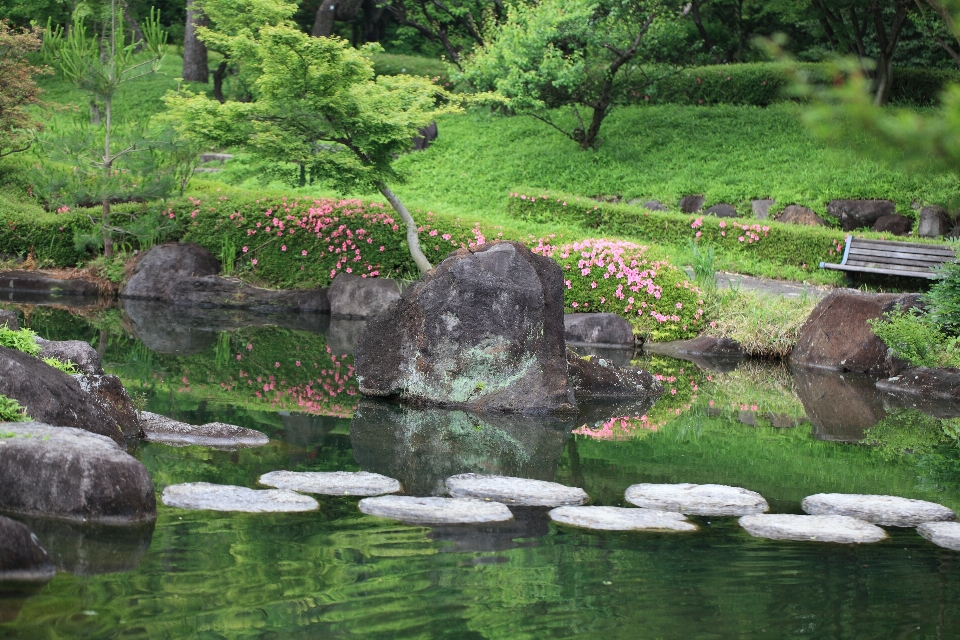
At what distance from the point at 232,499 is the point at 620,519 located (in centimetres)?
210

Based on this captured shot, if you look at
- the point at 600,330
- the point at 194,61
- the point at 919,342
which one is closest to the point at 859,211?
the point at 600,330

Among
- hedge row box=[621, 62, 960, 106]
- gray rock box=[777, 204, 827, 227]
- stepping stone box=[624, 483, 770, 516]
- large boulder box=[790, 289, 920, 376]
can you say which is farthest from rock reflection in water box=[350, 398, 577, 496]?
hedge row box=[621, 62, 960, 106]

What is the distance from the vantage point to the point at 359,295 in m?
15.4

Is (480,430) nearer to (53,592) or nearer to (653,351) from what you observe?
(53,592)

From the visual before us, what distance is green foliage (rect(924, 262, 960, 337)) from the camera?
1094 cm

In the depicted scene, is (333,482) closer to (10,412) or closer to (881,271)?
(10,412)

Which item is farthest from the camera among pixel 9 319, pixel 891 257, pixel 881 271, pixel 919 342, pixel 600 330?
pixel 891 257

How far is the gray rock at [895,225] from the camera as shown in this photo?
18.8 m

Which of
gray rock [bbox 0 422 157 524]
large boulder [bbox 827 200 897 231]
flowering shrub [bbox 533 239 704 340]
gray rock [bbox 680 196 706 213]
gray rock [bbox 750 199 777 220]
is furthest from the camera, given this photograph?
gray rock [bbox 680 196 706 213]

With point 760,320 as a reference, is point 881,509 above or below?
below

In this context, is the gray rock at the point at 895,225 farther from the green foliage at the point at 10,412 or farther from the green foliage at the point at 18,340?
the green foliage at the point at 10,412

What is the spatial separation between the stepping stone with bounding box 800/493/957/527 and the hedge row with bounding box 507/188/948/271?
1094 centimetres

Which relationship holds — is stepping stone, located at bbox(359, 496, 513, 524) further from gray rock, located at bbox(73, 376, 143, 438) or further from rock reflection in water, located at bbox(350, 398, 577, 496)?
gray rock, located at bbox(73, 376, 143, 438)

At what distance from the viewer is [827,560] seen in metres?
4.99
